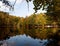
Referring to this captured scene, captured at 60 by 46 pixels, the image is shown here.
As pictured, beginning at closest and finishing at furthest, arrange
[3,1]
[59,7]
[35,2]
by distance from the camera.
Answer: [3,1] → [35,2] → [59,7]

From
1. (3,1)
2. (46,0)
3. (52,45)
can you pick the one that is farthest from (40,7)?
(3,1)

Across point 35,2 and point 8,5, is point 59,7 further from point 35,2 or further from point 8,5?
point 8,5

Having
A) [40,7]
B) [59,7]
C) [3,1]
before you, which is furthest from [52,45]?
[59,7]

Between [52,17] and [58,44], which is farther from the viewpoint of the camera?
[52,17]

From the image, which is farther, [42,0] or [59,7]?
[59,7]

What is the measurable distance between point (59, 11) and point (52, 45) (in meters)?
14.6

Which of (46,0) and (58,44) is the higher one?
(46,0)

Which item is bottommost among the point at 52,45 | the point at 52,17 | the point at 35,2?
the point at 52,45

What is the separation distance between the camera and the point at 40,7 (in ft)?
82.9

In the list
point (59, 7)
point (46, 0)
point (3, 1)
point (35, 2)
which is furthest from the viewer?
point (59, 7)

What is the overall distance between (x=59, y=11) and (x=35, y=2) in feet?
43.7

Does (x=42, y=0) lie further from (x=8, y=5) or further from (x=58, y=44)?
(x=8, y=5)

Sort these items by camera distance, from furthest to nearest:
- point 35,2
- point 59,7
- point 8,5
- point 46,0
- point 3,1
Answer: point 59,7 < point 35,2 < point 46,0 < point 3,1 < point 8,5

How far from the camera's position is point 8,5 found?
1245cm
